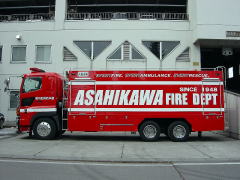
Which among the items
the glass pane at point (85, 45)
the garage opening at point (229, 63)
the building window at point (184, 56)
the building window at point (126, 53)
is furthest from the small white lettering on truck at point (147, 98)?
the garage opening at point (229, 63)

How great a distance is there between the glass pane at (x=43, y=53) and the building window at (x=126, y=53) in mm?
4767

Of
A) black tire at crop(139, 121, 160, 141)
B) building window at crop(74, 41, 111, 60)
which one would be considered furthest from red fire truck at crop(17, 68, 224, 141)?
building window at crop(74, 41, 111, 60)

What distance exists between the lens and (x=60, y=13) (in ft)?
69.1

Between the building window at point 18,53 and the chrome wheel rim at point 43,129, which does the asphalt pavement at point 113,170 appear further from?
the building window at point 18,53

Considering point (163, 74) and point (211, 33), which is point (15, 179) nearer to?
point (163, 74)

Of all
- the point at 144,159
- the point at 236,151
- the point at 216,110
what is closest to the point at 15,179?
the point at 144,159

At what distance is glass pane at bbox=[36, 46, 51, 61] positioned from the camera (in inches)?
827

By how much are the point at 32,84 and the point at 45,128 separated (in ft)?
6.80

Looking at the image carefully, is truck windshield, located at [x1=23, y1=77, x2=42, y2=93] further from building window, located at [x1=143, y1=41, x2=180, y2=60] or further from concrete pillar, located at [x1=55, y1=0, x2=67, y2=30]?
building window, located at [x1=143, y1=41, x2=180, y2=60]

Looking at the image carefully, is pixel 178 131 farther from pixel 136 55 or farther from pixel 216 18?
pixel 216 18

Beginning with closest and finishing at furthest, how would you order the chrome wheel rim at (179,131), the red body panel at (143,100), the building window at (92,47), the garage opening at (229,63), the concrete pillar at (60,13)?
the red body panel at (143,100) < the chrome wheel rim at (179,131) < the building window at (92,47) < the concrete pillar at (60,13) < the garage opening at (229,63)

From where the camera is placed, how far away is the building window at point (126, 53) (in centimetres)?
2023

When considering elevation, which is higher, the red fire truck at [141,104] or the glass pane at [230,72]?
the glass pane at [230,72]

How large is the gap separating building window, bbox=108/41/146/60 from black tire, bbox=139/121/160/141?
913 centimetres
